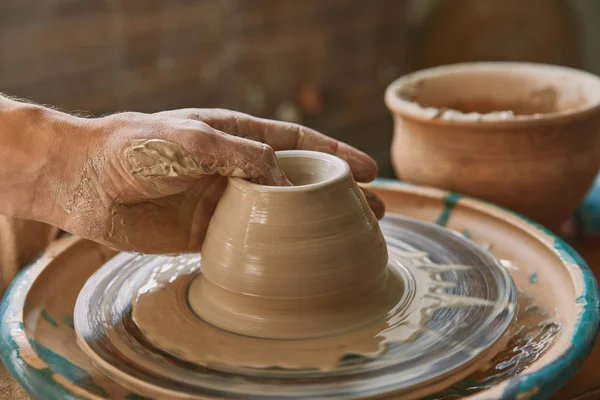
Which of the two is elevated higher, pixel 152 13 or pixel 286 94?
pixel 152 13

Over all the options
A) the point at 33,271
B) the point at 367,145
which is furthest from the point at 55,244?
the point at 367,145

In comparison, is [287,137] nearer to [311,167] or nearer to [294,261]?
[311,167]

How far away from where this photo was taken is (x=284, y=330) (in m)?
1.09

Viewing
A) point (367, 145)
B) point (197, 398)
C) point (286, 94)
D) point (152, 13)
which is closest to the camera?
point (197, 398)

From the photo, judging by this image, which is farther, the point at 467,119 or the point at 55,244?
the point at 467,119

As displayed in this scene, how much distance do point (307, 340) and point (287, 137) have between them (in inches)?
17.2

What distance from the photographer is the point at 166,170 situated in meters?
1.13

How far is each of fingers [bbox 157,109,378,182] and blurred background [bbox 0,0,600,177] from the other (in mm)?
1836

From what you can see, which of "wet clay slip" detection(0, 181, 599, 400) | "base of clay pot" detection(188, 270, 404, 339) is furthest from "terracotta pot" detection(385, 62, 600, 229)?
"base of clay pot" detection(188, 270, 404, 339)

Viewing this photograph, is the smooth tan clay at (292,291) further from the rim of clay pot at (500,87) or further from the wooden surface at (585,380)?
the rim of clay pot at (500,87)

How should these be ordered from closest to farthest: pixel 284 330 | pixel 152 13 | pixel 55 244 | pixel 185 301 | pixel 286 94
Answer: pixel 284 330 < pixel 185 301 < pixel 55 244 < pixel 152 13 < pixel 286 94

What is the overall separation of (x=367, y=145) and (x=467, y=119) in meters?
2.46

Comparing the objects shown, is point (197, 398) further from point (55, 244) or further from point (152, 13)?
point (152, 13)

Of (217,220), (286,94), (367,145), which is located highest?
(217,220)
